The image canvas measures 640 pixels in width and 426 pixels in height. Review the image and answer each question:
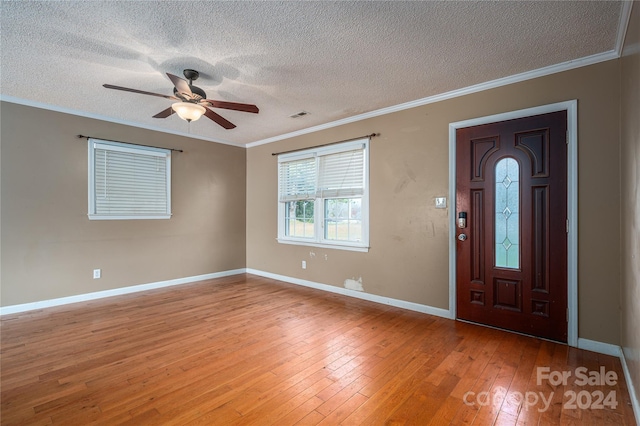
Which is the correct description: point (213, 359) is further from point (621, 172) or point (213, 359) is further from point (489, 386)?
point (621, 172)

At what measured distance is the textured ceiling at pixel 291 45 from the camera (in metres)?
2.10

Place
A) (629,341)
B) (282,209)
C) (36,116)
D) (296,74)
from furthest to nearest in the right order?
(282,209) → (36,116) → (296,74) → (629,341)

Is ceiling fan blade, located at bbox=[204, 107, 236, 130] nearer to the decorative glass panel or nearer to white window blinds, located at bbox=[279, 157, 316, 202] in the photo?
white window blinds, located at bbox=[279, 157, 316, 202]

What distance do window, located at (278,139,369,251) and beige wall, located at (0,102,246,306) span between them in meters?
1.47

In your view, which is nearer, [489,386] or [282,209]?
[489,386]

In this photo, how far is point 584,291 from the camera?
272 centimetres

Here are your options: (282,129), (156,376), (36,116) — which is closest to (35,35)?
(36,116)

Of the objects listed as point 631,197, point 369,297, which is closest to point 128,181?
point 369,297

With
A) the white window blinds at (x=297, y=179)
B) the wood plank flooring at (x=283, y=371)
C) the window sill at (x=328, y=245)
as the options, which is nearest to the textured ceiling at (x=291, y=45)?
the white window blinds at (x=297, y=179)

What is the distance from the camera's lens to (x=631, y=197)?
2.08m

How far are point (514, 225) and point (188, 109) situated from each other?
3435 mm

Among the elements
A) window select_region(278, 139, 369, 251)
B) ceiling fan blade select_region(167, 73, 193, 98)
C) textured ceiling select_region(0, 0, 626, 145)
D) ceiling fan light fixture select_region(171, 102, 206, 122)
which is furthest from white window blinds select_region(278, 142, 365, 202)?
ceiling fan blade select_region(167, 73, 193, 98)

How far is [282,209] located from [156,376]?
141 inches

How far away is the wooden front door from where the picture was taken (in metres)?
2.85
